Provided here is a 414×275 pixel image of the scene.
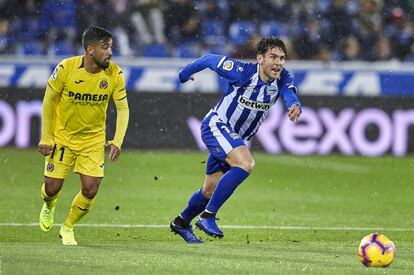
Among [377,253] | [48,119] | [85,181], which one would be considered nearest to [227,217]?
[85,181]

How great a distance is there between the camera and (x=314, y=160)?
19.0m

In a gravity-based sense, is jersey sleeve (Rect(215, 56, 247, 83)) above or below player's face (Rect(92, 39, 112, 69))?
below

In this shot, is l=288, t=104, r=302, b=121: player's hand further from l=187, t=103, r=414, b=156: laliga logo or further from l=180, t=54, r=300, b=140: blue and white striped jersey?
l=187, t=103, r=414, b=156: laliga logo

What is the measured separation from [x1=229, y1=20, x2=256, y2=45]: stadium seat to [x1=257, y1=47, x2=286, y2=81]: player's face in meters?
10.7

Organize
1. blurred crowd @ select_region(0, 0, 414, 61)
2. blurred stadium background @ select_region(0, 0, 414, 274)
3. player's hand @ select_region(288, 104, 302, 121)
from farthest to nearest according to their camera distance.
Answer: blurred crowd @ select_region(0, 0, 414, 61) < blurred stadium background @ select_region(0, 0, 414, 274) < player's hand @ select_region(288, 104, 302, 121)

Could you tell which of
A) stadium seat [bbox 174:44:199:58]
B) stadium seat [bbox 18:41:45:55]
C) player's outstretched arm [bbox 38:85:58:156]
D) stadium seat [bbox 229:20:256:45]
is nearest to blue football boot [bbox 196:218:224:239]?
player's outstretched arm [bbox 38:85:58:156]

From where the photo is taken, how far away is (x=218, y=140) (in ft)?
32.8

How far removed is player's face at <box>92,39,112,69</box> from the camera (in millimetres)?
9742

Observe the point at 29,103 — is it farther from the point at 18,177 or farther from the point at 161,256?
the point at 161,256

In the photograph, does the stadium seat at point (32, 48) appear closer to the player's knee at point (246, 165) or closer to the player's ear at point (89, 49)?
the player's ear at point (89, 49)

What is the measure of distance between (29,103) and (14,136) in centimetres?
62

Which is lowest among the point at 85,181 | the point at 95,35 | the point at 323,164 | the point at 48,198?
the point at 323,164

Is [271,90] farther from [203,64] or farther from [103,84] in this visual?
[103,84]

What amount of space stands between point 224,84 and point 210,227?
10.3 m
